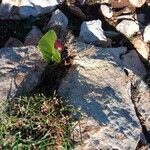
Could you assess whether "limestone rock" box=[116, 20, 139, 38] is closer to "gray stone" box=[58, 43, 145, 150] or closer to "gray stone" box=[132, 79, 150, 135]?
"gray stone" box=[58, 43, 145, 150]

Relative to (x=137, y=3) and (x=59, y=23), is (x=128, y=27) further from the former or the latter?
(x=59, y=23)

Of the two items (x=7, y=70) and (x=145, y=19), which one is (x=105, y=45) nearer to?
(x=145, y=19)

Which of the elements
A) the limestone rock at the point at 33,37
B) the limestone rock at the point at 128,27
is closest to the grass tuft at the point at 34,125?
the limestone rock at the point at 33,37

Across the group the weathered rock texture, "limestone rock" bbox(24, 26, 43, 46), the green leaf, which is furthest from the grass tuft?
the weathered rock texture

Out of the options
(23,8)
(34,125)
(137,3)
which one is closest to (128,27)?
(137,3)

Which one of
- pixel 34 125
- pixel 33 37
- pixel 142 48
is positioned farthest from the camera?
pixel 142 48

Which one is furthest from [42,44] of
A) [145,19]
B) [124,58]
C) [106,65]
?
[145,19]
